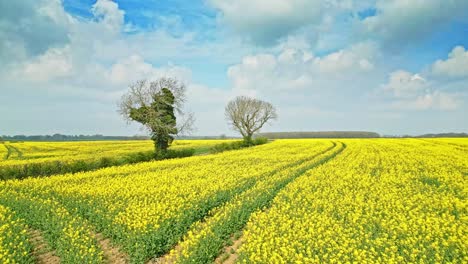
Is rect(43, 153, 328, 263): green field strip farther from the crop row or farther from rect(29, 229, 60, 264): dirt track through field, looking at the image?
the crop row

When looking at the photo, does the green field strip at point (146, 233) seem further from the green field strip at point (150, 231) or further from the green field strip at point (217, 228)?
the green field strip at point (217, 228)

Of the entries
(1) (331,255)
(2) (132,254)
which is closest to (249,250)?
(1) (331,255)

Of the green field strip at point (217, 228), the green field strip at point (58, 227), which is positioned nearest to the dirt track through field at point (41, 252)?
the green field strip at point (58, 227)

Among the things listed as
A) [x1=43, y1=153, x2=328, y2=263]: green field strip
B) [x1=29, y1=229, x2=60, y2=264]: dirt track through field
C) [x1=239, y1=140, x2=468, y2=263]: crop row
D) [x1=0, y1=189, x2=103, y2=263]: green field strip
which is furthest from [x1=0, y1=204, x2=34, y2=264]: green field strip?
[x1=239, y1=140, x2=468, y2=263]: crop row

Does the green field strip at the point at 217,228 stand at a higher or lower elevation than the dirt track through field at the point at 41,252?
higher

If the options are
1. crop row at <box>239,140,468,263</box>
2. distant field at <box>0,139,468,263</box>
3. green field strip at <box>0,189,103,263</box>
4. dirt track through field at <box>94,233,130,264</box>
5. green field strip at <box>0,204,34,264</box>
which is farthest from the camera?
dirt track through field at <box>94,233,130,264</box>

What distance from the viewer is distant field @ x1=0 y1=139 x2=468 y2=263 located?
747cm

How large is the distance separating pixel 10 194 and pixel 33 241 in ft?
22.4

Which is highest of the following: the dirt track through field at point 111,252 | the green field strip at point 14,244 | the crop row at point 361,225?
the crop row at point 361,225

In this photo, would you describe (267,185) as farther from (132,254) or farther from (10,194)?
(10,194)

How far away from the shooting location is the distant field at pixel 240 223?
7473mm

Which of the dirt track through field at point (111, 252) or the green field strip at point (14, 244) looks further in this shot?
the dirt track through field at point (111, 252)

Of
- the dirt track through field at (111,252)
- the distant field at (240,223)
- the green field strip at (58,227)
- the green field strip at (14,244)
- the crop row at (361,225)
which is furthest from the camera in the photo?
the dirt track through field at (111,252)

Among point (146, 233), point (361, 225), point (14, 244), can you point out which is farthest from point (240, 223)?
point (14, 244)
